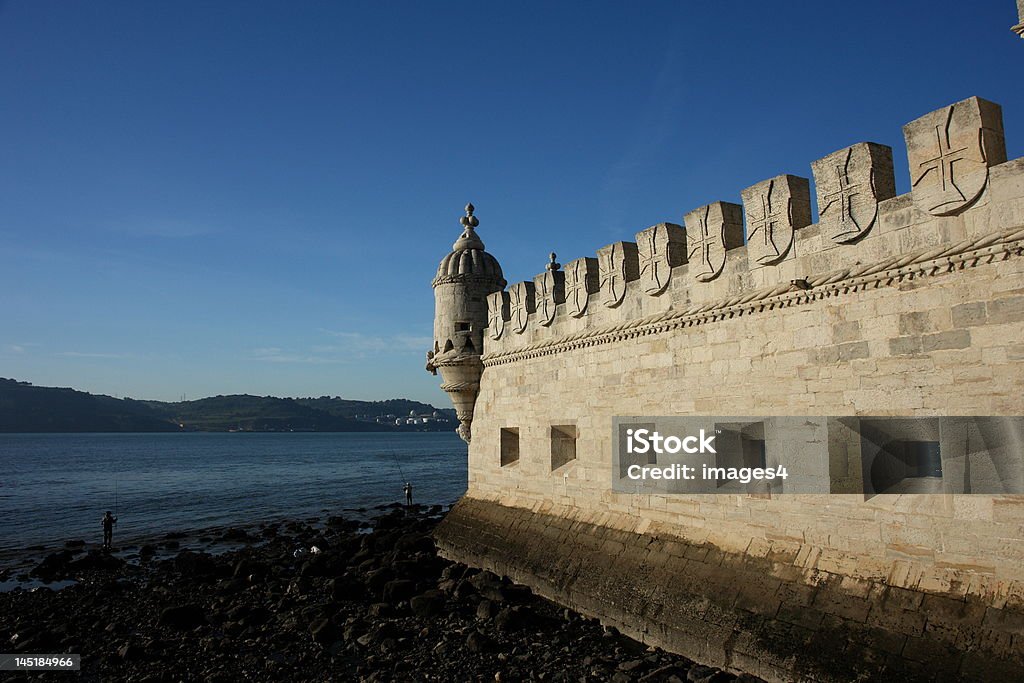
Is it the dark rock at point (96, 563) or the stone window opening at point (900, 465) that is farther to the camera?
the dark rock at point (96, 563)

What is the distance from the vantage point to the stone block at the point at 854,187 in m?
6.68

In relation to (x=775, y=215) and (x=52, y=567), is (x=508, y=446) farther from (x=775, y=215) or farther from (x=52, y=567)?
(x=52, y=567)

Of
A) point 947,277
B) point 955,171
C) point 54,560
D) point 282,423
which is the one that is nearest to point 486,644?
point 947,277

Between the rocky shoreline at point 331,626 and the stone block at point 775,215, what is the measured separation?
4.67 meters

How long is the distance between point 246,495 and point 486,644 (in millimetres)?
31684

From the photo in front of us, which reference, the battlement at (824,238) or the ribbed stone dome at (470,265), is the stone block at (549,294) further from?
the ribbed stone dome at (470,265)

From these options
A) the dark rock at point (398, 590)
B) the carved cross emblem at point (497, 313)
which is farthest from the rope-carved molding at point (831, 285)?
the dark rock at point (398, 590)

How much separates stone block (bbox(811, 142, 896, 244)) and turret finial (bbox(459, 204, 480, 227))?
10006 millimetres

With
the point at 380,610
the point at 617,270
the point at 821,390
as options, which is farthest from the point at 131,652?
the point at 821,390

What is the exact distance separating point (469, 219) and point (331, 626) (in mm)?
9609

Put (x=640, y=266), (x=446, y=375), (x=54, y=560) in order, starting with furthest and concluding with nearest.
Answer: (x=54, y=560), (x=446, y=375), (x=640, y=266)

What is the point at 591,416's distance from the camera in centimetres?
1051

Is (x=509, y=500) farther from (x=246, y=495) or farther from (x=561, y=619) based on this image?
(x=246, y=495)

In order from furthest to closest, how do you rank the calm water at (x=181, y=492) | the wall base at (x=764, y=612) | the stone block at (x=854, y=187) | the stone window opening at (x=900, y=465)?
1. the calm water at (x=181, y=492)
2. the stone block at (x=854, y=187)
3. the stone window opening at (x=900, y=465)
4. the wall base at (x=764, y=612)
